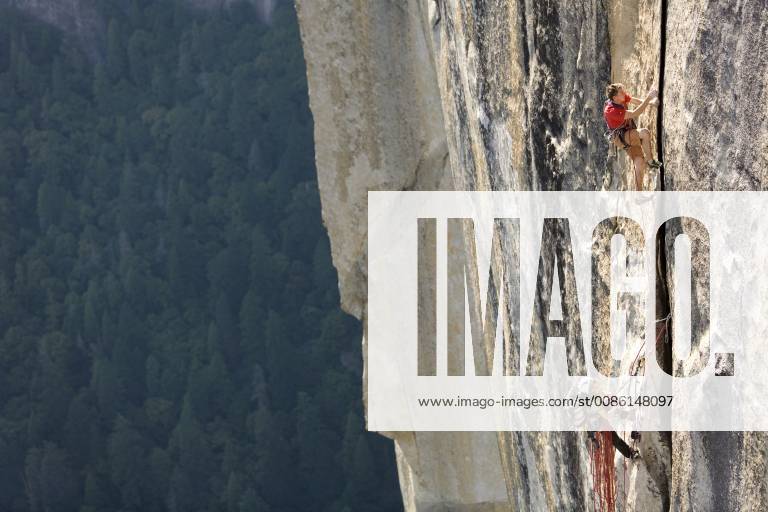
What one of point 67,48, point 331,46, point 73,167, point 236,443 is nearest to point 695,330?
point 331,46

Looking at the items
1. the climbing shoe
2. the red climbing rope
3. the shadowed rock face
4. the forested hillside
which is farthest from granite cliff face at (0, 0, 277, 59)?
the climbing shoe

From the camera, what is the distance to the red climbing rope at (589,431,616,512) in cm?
421

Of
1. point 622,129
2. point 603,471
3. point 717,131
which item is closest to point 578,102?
point 622,129

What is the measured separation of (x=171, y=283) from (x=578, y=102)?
126 ft

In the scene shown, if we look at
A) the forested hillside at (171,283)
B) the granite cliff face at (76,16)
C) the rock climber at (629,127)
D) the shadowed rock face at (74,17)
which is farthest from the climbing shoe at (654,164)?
the shadowed rock face at (74,17)

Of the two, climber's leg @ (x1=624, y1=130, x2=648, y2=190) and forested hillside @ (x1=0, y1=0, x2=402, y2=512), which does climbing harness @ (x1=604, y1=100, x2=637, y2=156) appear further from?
forested hillside @ (x1=0, y1=0, x2=402, y2=512)

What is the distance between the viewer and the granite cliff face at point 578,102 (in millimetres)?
3184

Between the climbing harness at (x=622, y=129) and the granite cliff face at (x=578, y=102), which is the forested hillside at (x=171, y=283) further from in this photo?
the climbing harness at (x=622, y=129)

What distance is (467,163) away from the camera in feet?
20.7

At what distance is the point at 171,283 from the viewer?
42031 millimetres

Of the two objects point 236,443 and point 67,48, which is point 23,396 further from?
point 67,48
